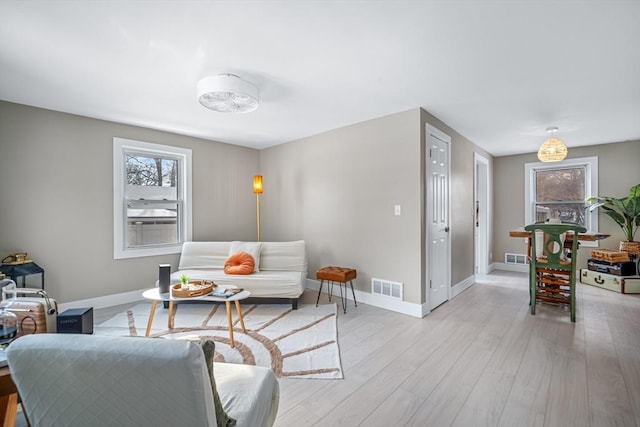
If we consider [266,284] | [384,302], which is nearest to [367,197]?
[384,302]

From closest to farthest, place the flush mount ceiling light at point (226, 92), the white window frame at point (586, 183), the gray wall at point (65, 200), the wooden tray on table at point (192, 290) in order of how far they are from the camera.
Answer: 1. the flush mount ceiling light at point (226, 92)
2. the wooden tray on table at point (192, 290)
3. the gray wall at point (65, 200)
4. the white window frame at point (586, 183)

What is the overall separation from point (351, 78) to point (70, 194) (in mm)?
3462

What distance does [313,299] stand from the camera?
402cm

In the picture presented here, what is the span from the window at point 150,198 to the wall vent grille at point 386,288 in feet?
9.33

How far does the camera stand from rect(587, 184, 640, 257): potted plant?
442 centimetres

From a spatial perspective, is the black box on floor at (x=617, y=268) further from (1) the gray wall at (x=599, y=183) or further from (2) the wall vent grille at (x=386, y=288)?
(2) the wall vent grille at (x=386, y=288)

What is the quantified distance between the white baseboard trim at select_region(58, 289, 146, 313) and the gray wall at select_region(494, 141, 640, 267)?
6.44 meters

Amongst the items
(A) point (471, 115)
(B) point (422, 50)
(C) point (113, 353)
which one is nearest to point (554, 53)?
(B) point (422, 50)

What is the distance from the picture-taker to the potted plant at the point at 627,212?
4.42m

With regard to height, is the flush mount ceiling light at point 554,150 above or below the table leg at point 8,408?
above

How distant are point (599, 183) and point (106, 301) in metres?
7.65

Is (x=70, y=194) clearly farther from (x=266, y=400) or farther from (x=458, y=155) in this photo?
(x=458, y=155)

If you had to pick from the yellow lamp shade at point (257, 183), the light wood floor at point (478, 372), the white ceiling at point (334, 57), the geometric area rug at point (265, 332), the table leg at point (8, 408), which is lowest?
the light wood floor at point (478, 372)

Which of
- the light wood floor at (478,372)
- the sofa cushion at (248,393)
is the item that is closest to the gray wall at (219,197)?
the light wood floor at (478,372)
